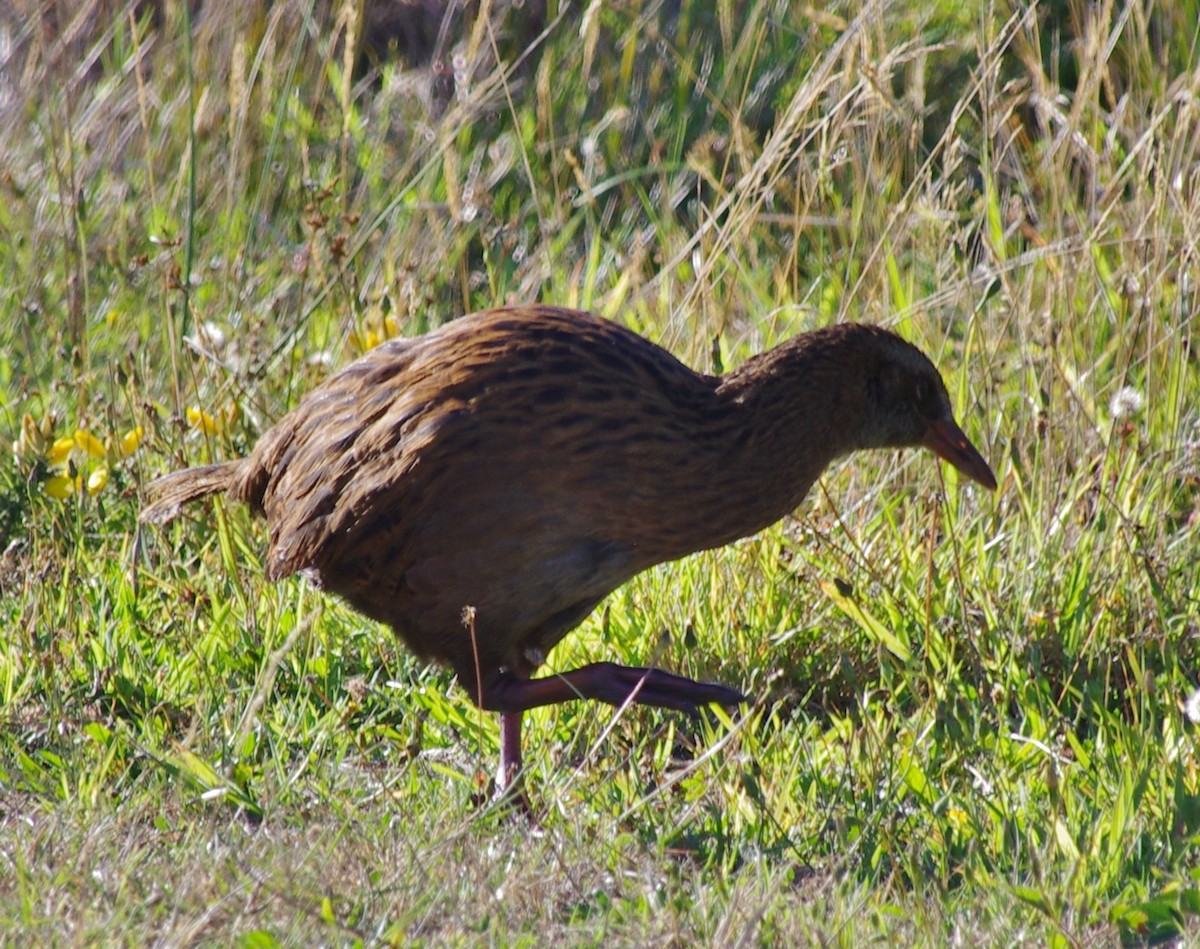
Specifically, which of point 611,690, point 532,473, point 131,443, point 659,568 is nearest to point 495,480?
point 532,473

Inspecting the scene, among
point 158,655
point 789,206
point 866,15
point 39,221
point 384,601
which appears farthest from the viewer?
point 789,206

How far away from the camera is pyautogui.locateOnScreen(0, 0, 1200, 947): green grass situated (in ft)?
8.46

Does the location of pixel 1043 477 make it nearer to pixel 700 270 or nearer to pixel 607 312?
pixel 700 270

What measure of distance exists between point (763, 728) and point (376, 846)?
915 millimetres

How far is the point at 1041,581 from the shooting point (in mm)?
3564

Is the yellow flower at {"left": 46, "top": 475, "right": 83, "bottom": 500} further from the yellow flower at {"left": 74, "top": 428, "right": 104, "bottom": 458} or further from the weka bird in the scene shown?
the weka bird

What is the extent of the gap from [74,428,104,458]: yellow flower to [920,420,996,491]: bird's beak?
5.88 feet

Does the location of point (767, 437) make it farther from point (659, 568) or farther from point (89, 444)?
point (89, 444)

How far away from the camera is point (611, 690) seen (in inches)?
117

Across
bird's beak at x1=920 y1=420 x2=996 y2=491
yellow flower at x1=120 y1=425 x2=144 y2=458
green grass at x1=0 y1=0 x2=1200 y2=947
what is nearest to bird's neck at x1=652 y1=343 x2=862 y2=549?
bird's beak at x1=920 y1=420 x2=996 y2=491

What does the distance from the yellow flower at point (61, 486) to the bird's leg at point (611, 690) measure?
1227mm

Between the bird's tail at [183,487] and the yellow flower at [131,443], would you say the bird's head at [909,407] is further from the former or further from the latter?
the yellow flower at [131,443]

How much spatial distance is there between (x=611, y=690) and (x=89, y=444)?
150 cm

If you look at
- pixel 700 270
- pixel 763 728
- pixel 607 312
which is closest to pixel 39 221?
pixel 607 312
